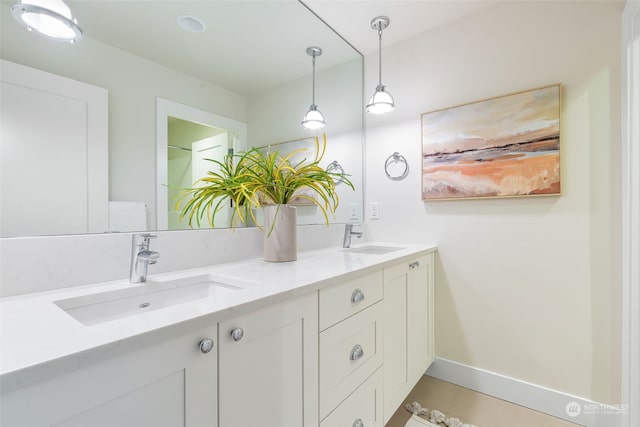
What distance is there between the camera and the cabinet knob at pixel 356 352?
3.31 ft

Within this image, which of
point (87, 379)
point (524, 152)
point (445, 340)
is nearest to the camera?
point (87, 379)

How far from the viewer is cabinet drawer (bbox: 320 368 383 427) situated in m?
0.93

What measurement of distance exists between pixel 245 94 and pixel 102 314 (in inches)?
41.7

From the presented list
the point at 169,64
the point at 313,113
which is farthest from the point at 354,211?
the point at 169,64

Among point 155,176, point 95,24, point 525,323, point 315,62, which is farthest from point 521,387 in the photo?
point 95,24

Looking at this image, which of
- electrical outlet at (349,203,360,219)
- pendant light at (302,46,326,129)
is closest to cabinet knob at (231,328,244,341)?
pendant light at (302,46,326,129)

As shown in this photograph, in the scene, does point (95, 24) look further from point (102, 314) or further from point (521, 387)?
point (521, 387)

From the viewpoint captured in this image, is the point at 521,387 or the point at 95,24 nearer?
the point at 95,24

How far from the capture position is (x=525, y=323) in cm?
158

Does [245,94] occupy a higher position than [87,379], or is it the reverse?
[245,94]

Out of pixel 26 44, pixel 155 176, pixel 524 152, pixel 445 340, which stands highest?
pixel 26 44

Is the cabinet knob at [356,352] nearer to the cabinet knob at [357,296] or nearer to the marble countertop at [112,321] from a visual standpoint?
the cabinet knob at [357,296]

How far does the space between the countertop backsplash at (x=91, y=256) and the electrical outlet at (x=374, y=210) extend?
115cm

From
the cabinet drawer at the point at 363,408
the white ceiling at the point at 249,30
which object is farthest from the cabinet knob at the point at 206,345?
the white ceiling at the point at 249,30
